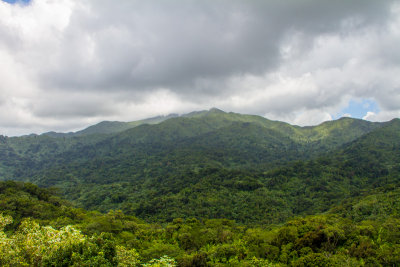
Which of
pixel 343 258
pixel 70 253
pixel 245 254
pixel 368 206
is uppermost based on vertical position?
pixel 70 253

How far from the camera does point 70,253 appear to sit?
27219 millimetres

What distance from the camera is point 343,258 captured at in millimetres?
37125

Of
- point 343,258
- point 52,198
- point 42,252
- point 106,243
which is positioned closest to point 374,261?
point 343,258

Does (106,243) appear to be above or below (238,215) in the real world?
above

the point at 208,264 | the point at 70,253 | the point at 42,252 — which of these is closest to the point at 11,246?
the point at 42,252

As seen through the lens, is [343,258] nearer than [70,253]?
No

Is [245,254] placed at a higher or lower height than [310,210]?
higher

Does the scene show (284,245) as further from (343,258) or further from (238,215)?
(238,215)

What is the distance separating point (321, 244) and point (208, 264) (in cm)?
2657

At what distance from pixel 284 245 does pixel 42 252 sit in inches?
1829

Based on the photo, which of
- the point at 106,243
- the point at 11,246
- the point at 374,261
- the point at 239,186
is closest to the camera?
the point at 11,246

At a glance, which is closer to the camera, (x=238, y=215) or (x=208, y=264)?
(x=208, y=264)

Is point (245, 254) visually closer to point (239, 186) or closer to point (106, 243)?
point (106, 243)

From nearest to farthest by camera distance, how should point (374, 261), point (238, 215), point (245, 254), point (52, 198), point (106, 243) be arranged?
point (106, 243), point (374, 261), point (245, 254), point (52, 198), point (238, 215)
